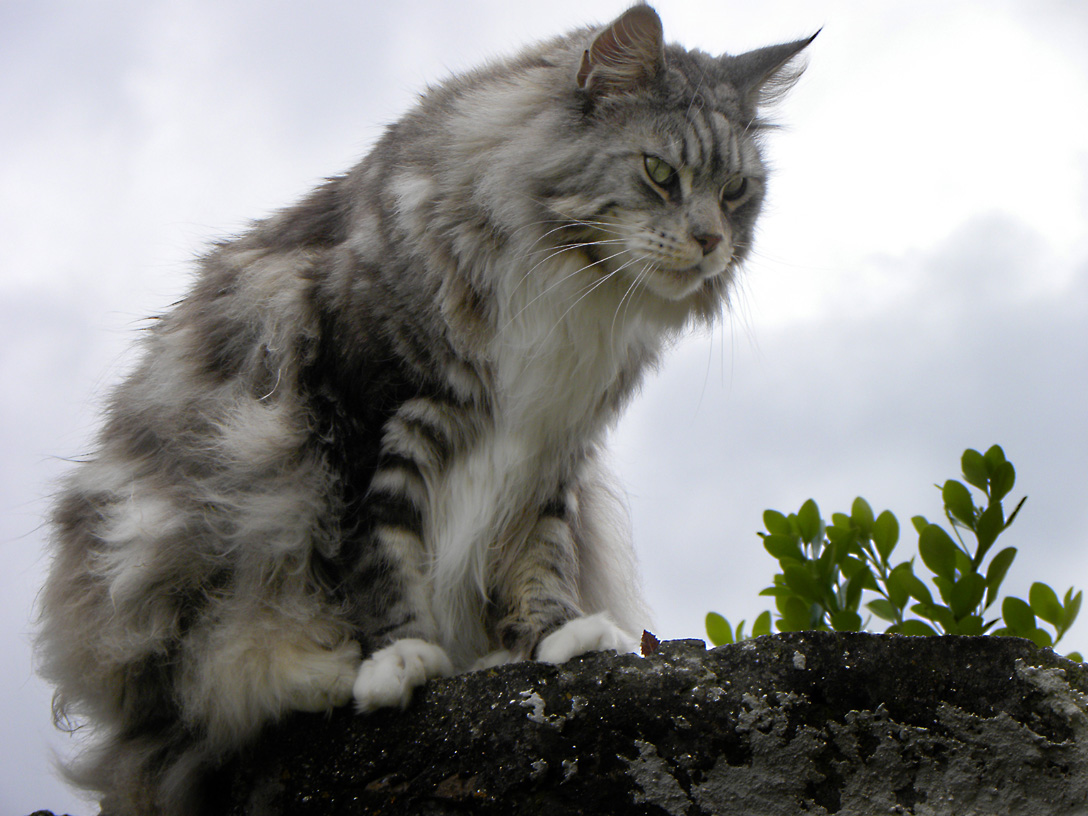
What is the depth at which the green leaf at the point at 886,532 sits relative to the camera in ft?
5.73

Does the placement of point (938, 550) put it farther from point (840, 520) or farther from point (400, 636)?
point (400, 636)

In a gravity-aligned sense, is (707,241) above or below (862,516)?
above

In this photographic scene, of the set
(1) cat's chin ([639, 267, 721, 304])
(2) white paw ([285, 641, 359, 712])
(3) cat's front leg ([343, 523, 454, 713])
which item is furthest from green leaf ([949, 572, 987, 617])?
(2) white paw ([285, 641, 359, 712])

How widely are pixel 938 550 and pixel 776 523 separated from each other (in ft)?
0.99

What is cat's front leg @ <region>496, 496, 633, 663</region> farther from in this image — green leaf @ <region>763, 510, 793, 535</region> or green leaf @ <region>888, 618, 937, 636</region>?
green leaf @ <region>888, 618, 937, 636</region>

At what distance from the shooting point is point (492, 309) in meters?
2.06

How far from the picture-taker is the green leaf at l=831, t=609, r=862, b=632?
5.62ft

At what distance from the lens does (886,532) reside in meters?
1.75

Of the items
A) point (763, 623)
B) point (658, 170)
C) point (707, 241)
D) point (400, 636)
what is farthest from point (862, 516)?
point (400, 636)

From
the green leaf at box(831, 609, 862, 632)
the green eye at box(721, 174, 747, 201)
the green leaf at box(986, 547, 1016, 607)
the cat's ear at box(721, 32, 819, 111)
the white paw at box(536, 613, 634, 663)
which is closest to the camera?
the green leaf at box(986, 547, 1016, 607)

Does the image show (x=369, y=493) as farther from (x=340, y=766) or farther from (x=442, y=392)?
(x=340, y=766)

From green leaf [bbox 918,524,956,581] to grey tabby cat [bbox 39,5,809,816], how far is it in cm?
65

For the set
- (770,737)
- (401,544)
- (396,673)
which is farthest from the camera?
(401,544)

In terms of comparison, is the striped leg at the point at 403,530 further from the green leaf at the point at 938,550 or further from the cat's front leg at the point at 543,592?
the green leaf at the point at 938,550
